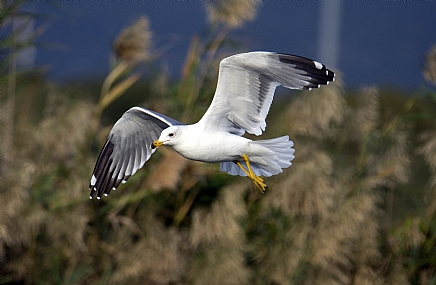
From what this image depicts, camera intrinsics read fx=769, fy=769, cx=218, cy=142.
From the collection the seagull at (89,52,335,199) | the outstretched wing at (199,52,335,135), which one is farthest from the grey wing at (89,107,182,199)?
the outstretched wing at (199,52,335,135)

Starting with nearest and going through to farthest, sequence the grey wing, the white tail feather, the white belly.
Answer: the white belly → the white tail feather → the grey wing

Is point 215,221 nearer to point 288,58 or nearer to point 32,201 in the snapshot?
point 32,201

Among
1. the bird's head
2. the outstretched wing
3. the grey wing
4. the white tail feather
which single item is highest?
the outstretched wing

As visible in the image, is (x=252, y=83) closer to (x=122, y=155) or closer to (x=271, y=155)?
(x=271, y=155)

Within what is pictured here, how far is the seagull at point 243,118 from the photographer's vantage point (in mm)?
4395

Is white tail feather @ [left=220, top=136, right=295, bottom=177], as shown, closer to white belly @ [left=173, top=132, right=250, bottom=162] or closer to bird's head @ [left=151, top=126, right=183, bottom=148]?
white belly @ [left=173, top=132, right=250, bottom=162]

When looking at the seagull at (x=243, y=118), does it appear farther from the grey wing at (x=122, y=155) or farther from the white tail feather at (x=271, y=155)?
the grey wing at (x=122, y=155)

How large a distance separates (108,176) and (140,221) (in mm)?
1140

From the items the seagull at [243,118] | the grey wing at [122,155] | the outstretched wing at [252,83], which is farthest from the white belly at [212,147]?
the grey wing at [122,155]

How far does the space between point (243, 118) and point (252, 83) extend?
0.24 meters

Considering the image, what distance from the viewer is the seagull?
439 centimetres

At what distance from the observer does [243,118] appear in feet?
15.5

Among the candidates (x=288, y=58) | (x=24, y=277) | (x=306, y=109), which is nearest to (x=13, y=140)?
(x=24, y=277)

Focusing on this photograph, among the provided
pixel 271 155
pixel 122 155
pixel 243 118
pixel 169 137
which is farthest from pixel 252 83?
pixel 122 155
